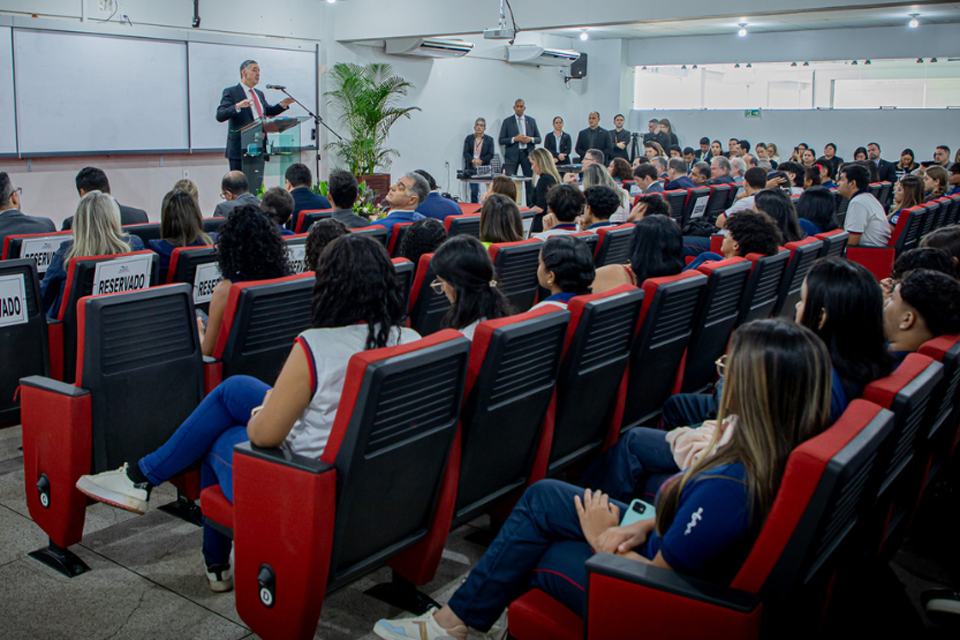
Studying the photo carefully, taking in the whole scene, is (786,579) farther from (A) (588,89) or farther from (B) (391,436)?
(A) (588,89)

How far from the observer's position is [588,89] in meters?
15.9

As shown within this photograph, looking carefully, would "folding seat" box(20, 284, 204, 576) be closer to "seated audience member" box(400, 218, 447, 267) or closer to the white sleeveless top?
the white sleeveless top

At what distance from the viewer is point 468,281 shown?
2.53m

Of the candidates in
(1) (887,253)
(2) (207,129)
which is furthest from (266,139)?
(1) (887,253)

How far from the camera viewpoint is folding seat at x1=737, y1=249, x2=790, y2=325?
141 inches

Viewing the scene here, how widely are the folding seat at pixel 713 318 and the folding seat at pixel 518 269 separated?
866 millimetres

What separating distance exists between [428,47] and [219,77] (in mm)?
3409

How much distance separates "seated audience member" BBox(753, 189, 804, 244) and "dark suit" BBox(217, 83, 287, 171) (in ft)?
16.3

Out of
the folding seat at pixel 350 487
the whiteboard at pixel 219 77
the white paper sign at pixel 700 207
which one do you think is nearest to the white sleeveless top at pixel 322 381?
the folding seat at pixel 350 487

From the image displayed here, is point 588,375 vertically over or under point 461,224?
under

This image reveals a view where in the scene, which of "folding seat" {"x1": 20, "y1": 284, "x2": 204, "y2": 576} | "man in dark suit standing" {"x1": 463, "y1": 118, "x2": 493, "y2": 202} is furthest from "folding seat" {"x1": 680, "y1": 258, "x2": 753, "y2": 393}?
"man in dark suit standing" {"x1": 463, "y1": 118, "x2": 493, "y2": 202}

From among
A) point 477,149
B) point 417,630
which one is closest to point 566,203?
point 417,630

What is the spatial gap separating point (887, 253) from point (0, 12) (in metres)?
8.26

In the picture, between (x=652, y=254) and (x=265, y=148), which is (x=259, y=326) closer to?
(x=652, y=254)
